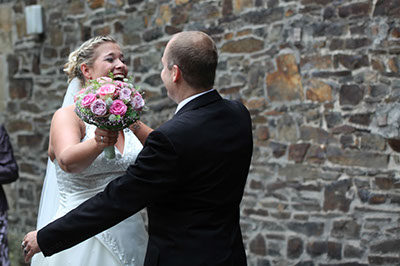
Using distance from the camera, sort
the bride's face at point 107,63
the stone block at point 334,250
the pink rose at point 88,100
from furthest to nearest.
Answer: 1. the stone block at point 334,250
2. the bride's face at point 107,63
3. the pink rose at point 88,100

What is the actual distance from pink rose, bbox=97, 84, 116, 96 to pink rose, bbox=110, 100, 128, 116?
0.06 meters

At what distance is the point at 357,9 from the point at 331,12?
0.83 ft

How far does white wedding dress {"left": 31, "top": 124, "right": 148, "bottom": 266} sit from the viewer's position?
10.7 ft

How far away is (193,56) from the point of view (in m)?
2.61

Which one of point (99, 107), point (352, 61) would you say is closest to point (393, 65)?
point (352, 61)

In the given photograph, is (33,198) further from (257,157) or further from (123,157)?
(123,157)

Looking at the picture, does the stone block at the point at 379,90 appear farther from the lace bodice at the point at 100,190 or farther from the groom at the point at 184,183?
the groom at the point at 184,183

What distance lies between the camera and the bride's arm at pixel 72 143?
2.93 m

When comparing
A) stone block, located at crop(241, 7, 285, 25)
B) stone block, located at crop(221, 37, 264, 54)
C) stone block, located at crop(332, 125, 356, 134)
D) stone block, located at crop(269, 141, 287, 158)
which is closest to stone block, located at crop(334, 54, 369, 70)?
stone block, located at crop(332, 125, 356, 134)

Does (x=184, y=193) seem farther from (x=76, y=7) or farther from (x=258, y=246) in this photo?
(x=76, y=7)

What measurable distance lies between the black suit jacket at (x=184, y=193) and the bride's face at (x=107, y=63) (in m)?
0.85

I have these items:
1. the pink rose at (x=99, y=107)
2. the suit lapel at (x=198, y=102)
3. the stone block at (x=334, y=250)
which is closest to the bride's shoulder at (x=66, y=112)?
the pink rose at (x=99, y=107)

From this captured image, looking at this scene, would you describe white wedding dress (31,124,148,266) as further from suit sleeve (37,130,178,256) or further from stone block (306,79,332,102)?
stone block (306,79,332,102)

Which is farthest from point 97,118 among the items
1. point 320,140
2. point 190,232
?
point 320,140
